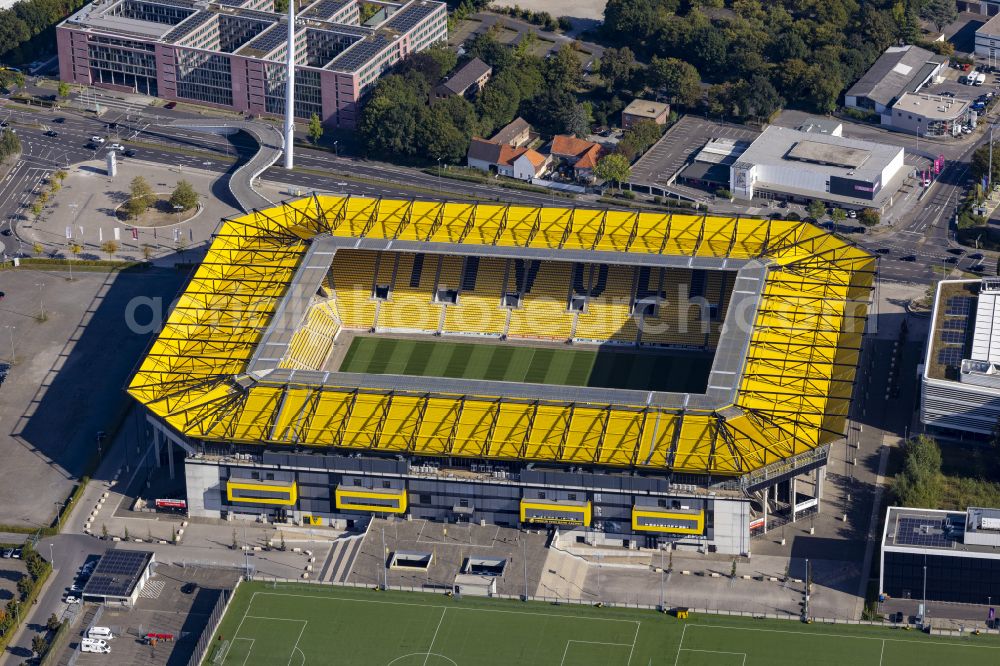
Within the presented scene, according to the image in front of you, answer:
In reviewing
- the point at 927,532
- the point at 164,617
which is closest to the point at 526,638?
the point at 164,617

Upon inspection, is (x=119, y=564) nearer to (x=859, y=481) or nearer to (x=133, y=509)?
(x=133, y=509)

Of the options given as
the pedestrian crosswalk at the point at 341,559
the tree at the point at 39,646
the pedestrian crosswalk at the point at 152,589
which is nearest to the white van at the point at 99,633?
the tree at the point at 39,646

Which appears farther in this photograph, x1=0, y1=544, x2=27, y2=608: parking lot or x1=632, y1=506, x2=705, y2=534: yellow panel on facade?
x1=632, y1=506, x2=705, y2=534: yellow panel on facade

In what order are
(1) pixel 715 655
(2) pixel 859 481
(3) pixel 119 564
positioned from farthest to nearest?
(2) pixel 859 481, (3) pixel 119 564, (1) pixel 715 655

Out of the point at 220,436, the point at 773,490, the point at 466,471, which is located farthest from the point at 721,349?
the point at 220,436

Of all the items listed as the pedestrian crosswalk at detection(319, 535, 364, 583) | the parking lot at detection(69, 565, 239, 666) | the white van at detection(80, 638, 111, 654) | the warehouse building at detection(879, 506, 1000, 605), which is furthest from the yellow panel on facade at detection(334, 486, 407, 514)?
the warehouse building at detection(879, 506, 1000, 605)

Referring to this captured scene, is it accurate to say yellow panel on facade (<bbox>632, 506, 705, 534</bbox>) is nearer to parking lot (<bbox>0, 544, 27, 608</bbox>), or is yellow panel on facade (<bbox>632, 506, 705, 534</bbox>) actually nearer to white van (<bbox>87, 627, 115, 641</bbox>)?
white van (<bbox>87, 627, 115, 641</bbox>)

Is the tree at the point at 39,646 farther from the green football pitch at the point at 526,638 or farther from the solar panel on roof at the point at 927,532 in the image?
the solar panel on roof at the point at 927,532
